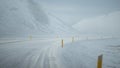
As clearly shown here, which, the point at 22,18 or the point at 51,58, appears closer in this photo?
→ the point at 51,58

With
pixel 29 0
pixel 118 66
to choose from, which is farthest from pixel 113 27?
pixel 118 66

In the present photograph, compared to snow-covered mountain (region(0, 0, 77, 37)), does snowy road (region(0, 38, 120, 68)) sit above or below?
below

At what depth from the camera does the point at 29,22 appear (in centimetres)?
7194

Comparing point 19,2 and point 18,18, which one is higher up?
point 19,2

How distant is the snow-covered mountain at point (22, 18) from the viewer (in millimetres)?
60834

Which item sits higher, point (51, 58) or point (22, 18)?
point (22, 18)

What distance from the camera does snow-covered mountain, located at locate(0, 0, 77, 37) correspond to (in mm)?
60834

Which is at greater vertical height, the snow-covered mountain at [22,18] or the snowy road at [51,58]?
the snow-covered mountain at [22,18]

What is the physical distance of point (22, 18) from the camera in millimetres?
72062

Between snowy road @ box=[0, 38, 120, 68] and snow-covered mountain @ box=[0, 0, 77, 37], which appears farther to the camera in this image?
snow-covered mountain @ box=[0, 0, 77, 37]

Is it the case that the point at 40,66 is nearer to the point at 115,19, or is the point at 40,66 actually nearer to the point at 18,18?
the point at 18,18

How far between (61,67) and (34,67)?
1.61 metres

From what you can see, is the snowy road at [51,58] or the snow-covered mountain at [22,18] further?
the snow-covered mountain at [22,18]

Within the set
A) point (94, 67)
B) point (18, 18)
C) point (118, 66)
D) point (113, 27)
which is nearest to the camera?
point (94, 67)
